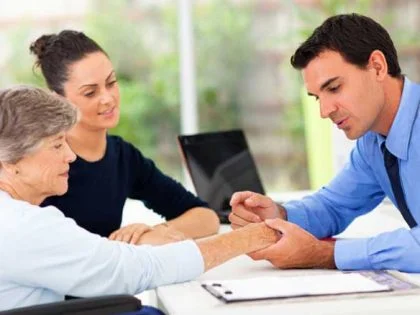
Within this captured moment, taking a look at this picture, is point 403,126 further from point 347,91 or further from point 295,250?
point 295,250

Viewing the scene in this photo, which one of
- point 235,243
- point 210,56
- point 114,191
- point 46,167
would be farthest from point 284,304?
point 210,56

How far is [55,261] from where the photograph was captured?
1.87 metres

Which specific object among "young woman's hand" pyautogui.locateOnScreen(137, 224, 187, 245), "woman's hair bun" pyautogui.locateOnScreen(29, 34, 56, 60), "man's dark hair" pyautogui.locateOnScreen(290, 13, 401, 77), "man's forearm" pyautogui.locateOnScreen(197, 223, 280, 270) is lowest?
"young woman's hand" pyautogui.locateOnScreen(137, 224, 187, 245)

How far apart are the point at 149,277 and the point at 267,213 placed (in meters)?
0.67

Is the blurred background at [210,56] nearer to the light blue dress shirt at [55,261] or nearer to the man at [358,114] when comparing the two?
the man at [358,114]

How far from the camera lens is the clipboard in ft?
6.20

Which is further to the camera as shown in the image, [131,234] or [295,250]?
[131,234]

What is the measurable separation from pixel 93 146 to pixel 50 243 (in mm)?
989

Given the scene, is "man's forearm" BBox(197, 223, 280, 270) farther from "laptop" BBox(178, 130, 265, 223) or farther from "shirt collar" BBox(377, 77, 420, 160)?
"laptop" BBox(178, 130, 265, 223)

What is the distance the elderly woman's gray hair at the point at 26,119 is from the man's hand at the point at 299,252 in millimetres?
583

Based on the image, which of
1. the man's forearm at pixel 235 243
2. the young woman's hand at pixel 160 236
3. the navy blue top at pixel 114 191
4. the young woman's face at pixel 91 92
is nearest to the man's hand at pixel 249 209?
the young woman's hand at pixel 160 236

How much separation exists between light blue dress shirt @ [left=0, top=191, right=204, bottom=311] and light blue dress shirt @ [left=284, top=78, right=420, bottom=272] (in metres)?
Answer: 0.52

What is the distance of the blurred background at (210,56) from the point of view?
16.6 feet

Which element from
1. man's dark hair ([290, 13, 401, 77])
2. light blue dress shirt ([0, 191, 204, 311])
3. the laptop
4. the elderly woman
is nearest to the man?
man's dark hair ([290, 13, 401, 77])
